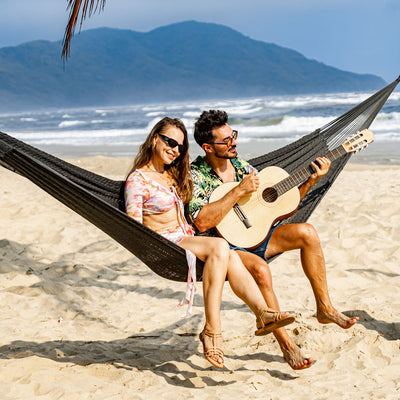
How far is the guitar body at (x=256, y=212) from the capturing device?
228 centimetres

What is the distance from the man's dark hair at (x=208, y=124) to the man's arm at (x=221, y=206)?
0.26m

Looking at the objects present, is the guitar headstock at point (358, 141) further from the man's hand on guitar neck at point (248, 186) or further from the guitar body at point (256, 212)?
the man's hand on guitar neck at point (248, 186)

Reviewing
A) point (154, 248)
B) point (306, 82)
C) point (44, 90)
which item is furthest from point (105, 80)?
point (154, 248)

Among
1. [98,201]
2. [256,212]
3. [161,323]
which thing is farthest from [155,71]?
[98,201]

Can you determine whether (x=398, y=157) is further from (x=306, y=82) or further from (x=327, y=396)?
(x=306, y=82)

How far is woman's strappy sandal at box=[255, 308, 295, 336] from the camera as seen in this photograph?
1868 mm

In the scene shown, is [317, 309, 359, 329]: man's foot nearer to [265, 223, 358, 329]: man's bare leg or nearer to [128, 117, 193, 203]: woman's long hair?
[265, 223, 358, 329]: man's bare leg

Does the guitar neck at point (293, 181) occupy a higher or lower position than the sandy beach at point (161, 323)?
higher

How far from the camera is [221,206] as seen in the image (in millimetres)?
2244

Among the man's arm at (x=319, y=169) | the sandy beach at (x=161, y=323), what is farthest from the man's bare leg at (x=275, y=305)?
the man's arm at (x=319, y=169)

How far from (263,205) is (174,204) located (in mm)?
391

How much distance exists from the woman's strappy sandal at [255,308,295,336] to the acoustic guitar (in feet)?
1.27

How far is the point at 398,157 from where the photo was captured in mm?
8328

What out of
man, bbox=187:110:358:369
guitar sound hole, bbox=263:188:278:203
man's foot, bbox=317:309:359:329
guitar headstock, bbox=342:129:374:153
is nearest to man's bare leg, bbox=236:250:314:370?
man, bbox=187:110:358:369
